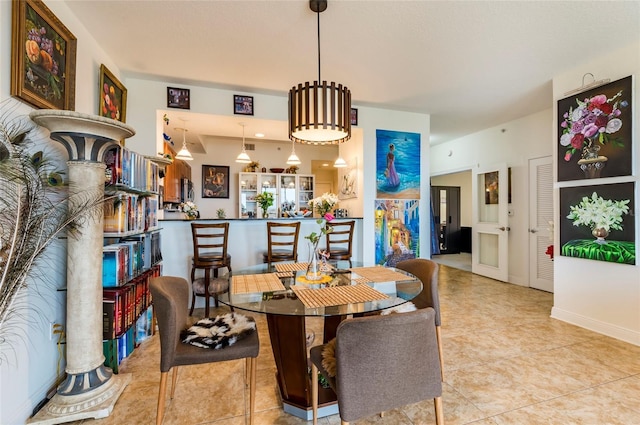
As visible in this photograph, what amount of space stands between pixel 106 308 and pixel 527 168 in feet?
18.6

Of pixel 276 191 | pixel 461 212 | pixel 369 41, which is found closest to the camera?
pixel 369 41

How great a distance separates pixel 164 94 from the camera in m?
3.47

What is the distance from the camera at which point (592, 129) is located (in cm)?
302

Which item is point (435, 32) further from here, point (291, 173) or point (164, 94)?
point (291, 173)

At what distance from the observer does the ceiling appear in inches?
87.6

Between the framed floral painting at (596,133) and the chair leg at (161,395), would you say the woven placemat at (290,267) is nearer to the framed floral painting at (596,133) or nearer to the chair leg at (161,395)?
the chair leg at (161,395)

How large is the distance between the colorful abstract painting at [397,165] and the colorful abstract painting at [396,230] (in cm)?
14

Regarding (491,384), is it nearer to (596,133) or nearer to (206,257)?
(596,133)

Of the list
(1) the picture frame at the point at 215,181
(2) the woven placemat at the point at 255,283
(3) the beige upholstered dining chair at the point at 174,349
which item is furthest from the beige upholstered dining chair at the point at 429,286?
(1) the picture frame at the point at 215,181

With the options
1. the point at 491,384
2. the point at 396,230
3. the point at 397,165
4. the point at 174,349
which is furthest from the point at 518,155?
the point at 174,349

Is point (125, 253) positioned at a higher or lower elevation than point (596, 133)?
lower

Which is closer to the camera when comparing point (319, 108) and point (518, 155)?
point (319, 108)

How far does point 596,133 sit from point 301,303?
137 inches

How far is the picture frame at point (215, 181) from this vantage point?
258 inches
